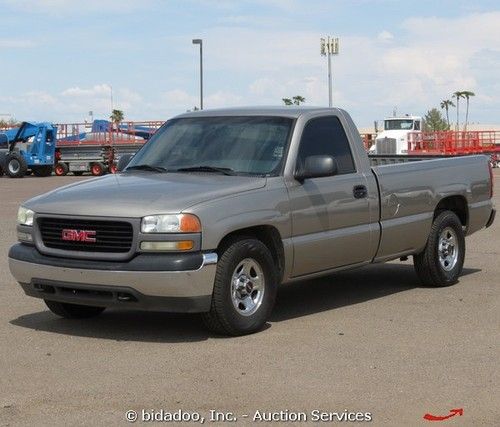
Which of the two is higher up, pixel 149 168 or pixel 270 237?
pixel 149 168

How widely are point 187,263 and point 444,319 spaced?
95.3 inches

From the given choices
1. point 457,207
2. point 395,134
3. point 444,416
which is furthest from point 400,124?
point 444,416

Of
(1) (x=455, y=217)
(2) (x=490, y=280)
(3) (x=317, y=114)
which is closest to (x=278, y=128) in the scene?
(3) (x=317, y=114)

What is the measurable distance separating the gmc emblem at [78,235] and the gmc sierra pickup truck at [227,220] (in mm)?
12

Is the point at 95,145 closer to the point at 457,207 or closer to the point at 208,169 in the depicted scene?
the point at 457,207

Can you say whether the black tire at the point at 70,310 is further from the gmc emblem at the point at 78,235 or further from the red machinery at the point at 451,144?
the red machinery at the point at 451,144

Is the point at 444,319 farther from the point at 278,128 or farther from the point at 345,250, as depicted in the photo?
the point at 278,128

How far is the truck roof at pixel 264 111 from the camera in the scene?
905 centimetres

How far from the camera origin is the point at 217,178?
8.34 meters

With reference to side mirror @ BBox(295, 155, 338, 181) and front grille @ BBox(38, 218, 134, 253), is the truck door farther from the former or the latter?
front grille @ BBox(38, 218, 134, 253)

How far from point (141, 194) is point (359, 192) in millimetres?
2211

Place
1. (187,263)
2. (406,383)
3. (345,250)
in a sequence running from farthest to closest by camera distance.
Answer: (345,250)
(187,263)
(406,383)

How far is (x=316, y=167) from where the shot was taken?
8461mm

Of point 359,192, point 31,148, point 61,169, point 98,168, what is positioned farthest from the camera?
point 61,169
